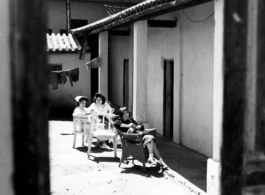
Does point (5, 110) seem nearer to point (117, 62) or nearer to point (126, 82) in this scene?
point (126, 82)

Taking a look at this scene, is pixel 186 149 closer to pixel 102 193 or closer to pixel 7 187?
pixel 102 193

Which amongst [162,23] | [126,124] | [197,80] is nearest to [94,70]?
[162,23]

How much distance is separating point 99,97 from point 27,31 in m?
8.13

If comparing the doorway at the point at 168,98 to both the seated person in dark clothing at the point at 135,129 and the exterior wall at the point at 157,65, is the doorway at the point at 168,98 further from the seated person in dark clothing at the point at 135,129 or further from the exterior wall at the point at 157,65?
the seated person in dark clothing at the point at 135,129

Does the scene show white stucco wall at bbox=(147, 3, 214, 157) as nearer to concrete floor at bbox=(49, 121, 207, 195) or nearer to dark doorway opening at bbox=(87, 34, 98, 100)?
concrete floor at bbox=(49, 121, 207, 195)

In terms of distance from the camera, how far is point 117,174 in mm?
6848

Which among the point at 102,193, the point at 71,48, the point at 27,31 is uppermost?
the point at 71,48

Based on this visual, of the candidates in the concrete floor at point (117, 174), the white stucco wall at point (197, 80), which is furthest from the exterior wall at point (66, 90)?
the white stucco wall at point (197, 80)

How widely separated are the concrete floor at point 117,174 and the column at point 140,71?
38.7 inches

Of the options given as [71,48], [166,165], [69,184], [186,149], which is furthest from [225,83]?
[71,48]

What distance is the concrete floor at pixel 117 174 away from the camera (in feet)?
19.5

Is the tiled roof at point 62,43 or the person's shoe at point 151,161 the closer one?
the person's shoe at point 151,161

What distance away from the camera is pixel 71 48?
46.5ft

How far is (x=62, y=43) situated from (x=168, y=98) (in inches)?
227
